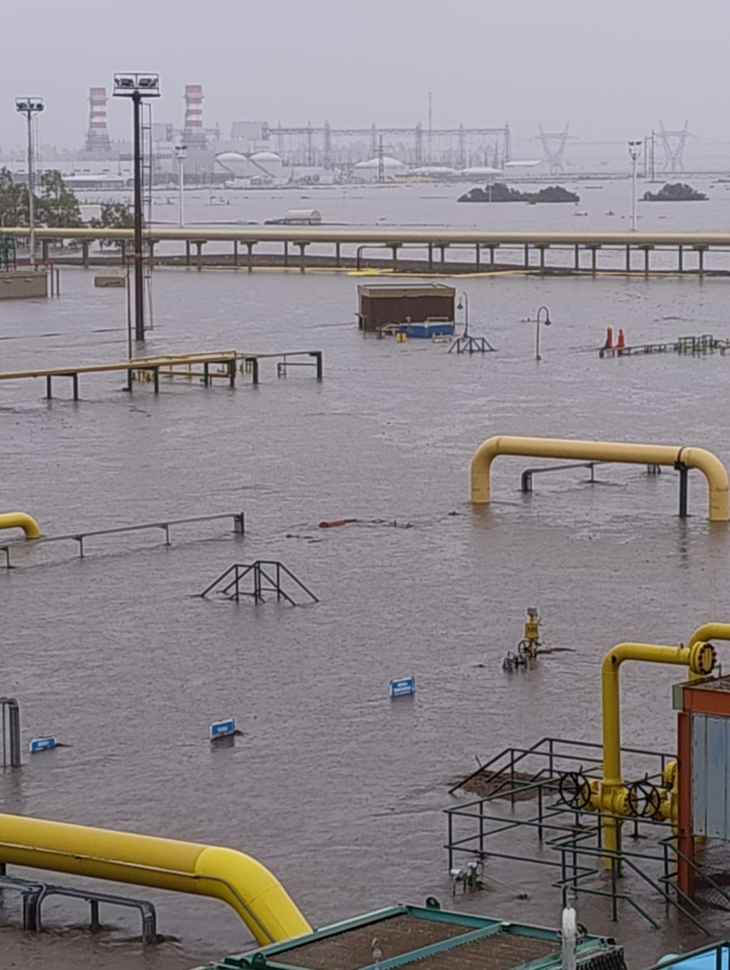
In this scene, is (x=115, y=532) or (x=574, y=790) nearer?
(x=574, y=790)

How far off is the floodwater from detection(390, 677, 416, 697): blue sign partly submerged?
0.10m

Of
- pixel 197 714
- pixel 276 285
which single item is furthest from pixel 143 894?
pixel 276 285

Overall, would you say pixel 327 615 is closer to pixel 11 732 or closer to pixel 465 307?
pixel 11 732

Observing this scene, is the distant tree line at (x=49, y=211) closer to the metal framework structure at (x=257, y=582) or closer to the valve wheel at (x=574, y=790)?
the metal framework structure at (x=257, y=582)

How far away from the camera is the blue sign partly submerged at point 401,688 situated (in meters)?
17.4

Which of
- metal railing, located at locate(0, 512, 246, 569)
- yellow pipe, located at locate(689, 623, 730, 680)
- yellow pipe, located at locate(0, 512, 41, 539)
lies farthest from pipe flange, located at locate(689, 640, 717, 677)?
yellow pipe, located at locate(0, 512, 41, 539)

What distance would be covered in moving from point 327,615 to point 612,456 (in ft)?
21.2

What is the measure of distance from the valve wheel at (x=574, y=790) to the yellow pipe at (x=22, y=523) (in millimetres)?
11280

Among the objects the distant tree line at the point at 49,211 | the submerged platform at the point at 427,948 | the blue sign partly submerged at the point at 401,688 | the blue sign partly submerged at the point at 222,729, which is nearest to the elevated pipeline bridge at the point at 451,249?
the distant tree line at the point at 49,211

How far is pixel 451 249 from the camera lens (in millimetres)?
115812

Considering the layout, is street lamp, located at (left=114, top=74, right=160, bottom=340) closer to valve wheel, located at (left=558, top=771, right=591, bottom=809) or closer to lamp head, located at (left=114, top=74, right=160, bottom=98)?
lamp head, located at (left=114, top=74, right=160, bottom=98)

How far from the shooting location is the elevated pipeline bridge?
261 feet

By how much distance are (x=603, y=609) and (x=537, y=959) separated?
12.6m

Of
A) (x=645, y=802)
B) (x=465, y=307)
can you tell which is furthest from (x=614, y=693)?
(x=465, y=307)
